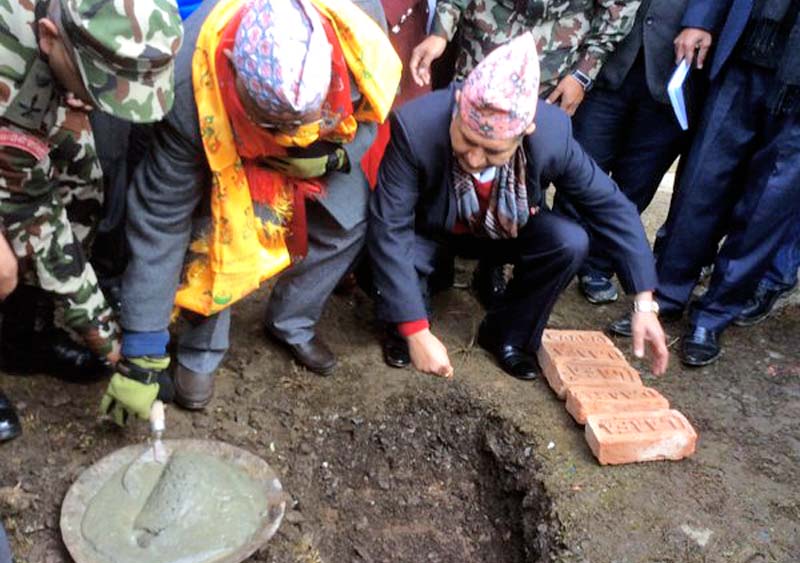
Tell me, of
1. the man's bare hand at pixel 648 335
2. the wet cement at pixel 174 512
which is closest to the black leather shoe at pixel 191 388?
the wet cement at pixel 174 512

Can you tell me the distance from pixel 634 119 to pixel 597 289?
0.75 metres

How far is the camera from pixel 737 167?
10.7 ft

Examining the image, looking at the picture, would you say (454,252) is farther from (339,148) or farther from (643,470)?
(643,470)

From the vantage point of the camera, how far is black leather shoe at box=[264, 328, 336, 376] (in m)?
3.10

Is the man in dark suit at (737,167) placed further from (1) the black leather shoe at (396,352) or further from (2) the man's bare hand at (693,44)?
(1) the black leather shoe at (396,352)

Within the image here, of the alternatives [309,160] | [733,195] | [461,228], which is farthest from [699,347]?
[309,160]

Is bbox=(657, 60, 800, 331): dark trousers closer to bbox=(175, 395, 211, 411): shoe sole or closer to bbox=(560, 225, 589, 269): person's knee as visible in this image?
bbox=(560, 225, 589, 269): person's knee

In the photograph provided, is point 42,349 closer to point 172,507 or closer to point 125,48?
point 172,507

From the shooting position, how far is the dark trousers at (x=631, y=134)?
3.47 metres

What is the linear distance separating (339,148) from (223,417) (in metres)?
0.99

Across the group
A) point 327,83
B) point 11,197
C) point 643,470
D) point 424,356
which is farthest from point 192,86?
point 643,470

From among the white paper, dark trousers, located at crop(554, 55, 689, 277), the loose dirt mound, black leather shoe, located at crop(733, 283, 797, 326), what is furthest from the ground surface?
the white paper

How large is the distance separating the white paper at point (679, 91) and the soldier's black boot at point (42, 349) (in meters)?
2.23

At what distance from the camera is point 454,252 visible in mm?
3311
